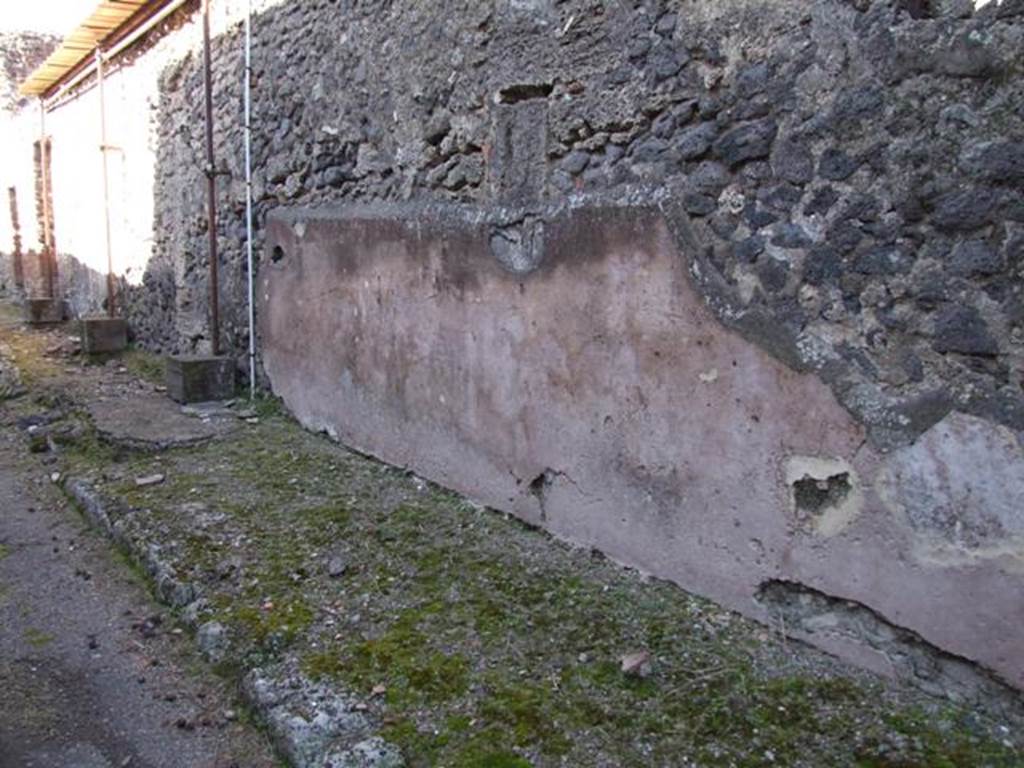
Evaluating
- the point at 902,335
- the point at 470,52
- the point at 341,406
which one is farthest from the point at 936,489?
the point at 341,406

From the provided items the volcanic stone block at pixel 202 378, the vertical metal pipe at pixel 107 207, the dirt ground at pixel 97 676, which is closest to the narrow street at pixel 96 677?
the dirt ground at pixel 97 676

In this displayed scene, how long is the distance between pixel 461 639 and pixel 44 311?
401 inches

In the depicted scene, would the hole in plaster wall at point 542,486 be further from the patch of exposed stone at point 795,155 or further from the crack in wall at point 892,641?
the crack in wall at point 892,641

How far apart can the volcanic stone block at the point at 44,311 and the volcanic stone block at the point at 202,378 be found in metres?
5.82

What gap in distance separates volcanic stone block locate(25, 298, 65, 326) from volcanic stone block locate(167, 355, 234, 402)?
5817 mm

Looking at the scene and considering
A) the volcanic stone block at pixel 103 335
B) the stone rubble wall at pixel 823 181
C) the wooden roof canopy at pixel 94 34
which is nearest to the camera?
the stone rubble wall at pixel 823 181

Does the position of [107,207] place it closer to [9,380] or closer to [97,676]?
[9,380]

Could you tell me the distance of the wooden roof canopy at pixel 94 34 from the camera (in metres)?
7.18

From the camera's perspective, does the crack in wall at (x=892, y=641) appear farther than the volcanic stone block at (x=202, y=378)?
No

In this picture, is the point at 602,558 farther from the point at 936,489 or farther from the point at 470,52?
the point at 470,52

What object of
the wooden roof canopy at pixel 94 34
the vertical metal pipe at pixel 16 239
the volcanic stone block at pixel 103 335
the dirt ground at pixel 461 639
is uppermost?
the wooden roof canopy at pixel 94 34

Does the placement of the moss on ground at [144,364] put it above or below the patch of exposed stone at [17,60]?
below

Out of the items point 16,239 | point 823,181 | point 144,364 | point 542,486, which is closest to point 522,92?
point 823,181

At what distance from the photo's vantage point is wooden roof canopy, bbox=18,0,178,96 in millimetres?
7184
